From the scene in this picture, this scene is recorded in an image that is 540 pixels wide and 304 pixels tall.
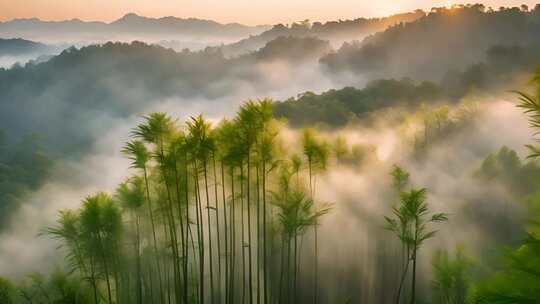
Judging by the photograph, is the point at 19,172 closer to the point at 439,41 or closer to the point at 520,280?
the point at 520,280

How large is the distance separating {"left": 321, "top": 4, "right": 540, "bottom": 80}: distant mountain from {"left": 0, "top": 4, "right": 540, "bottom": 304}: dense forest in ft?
1.30

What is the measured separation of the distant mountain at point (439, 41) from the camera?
12519 cm

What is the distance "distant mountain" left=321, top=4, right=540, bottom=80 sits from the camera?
125 metres

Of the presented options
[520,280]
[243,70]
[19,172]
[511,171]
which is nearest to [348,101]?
[19,172]


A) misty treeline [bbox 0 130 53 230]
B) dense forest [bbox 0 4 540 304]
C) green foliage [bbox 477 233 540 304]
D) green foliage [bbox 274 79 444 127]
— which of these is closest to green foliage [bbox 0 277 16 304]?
dense forest [bbox 0 4 540 304]

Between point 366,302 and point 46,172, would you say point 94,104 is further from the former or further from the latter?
point 366,302

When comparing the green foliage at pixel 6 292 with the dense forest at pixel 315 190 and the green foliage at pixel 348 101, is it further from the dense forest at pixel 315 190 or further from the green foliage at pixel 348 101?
the green foliage at pixel 348 101

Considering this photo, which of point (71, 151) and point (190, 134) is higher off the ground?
point (71, 151)

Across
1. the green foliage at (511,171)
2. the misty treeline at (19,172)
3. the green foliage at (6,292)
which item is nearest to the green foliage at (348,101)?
the misty treeline at (19,172)

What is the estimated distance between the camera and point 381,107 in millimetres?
72812

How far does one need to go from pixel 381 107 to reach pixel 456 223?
36.9m

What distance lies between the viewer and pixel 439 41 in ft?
436

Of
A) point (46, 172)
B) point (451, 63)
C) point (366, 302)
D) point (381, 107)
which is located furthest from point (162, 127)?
point (451, 63)

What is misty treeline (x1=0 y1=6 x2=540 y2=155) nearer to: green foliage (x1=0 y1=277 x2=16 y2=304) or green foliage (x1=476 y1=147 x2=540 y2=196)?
green foliage (x1=476 y1=147 x2=540 y2=196)
